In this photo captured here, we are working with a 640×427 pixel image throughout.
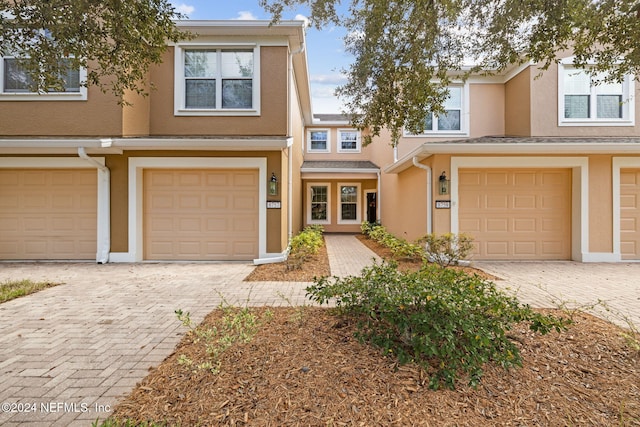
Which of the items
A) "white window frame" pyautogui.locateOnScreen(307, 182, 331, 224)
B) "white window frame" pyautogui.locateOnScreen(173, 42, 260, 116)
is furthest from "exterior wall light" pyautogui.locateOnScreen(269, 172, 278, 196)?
"white window frame" pyautogui.locateOnScreen(307, 182, 331, 224)

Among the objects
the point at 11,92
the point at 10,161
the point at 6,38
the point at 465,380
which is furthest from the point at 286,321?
the point at 11,92

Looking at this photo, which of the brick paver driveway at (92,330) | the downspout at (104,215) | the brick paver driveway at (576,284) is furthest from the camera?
the downspout at (104,215)

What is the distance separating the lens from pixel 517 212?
316 inches

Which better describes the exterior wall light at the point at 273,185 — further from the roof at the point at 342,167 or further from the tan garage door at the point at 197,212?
the roof at the point at 342,167

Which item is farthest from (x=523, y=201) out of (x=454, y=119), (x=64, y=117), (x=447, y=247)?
(x=64, y=117)

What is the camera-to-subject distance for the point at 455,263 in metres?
7.15

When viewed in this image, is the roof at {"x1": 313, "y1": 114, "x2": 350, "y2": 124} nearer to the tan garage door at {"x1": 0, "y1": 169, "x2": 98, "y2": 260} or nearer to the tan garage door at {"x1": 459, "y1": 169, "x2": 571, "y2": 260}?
the tan garage door at {"x1": 459, "y1": 169, "x2": 571, "y2": 260}

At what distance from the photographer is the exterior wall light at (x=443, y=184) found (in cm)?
775

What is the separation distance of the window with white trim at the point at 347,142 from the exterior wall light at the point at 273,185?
10145 mm

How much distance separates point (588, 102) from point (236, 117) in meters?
10.6

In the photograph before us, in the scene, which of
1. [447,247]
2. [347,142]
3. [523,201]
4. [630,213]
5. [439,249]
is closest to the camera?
[447,247]

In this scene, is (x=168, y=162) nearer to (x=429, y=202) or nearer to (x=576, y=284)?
(x=429, y=202)

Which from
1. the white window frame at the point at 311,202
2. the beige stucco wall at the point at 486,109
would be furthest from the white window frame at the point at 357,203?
the beige stucco wall at the point at 486,109

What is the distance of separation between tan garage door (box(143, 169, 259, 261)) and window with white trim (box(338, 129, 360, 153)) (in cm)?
1020
